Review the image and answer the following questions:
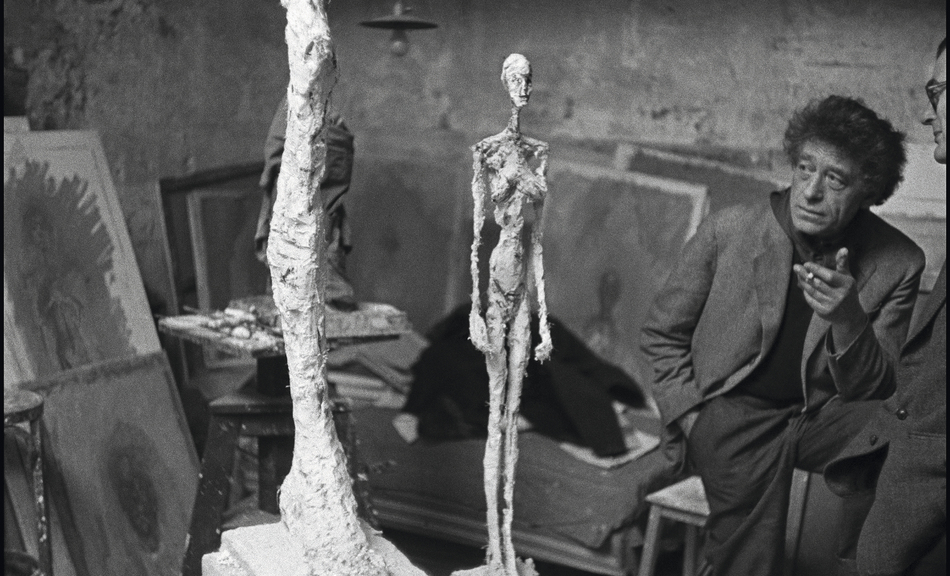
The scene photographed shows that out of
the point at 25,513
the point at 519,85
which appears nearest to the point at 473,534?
the point at 25,513

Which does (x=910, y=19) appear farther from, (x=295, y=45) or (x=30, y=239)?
(x=30, y=239)

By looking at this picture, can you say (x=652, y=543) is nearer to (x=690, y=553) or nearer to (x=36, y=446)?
(x=690, y=553)

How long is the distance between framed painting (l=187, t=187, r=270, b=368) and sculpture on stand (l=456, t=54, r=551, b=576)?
2434mm

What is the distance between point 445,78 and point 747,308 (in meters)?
3.06

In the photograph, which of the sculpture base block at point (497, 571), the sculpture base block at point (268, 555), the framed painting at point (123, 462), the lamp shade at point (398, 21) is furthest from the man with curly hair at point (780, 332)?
the framed painting at point (123, 462)

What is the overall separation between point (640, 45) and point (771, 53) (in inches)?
25.8

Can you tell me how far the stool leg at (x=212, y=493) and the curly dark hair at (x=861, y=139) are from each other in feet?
6.78

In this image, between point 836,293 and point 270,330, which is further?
point 270,330

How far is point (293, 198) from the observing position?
243 cm

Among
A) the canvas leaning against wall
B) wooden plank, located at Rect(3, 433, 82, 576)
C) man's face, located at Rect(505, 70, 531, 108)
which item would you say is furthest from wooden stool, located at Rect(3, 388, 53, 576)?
man's face, located at Rect(505, 70, 531, 108)

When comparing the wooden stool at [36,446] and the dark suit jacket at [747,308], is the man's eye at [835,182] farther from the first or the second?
the wooden stool at [36,446]

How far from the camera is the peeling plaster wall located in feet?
14.8

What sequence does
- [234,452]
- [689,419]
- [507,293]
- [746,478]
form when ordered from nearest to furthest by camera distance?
1. [507,293]
2. [746,478]
3. [689,419]
4. [234,452]

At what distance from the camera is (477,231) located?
2535 mm
